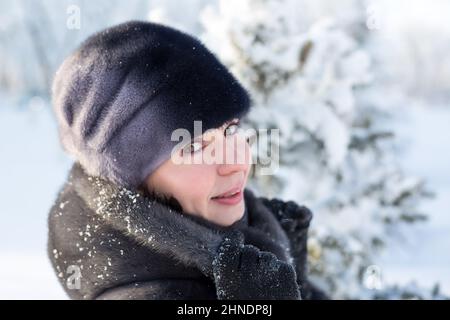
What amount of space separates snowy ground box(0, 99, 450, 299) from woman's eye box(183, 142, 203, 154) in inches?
32.4

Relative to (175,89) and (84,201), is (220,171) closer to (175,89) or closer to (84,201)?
(175,89)

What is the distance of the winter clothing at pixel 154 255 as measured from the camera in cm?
175

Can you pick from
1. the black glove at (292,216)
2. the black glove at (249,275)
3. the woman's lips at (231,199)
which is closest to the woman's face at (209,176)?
the woman's lips at (231,199)

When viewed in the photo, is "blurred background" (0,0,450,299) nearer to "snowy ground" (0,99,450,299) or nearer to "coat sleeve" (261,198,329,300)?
"snowy ground" (0,99,450,299)

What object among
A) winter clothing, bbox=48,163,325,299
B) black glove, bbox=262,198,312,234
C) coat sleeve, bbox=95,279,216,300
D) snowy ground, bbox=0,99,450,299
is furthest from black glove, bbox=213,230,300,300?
snowy ground, bbox=0,99,450,299

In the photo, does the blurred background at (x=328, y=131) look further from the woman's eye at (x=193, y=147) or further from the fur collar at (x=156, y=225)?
the woman's eye at (x=193, y=147)

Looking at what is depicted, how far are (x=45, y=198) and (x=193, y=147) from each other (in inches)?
255

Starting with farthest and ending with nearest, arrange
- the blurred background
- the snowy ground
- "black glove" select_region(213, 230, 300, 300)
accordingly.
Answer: the snowy ground → the blurred background → "black glove" select_region(213, 230, 300, 300)

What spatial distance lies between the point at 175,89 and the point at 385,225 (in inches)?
124

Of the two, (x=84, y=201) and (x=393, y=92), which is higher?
(x=393, y=92)

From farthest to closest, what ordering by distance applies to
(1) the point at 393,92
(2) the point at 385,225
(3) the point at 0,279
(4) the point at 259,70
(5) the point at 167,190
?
1. (1) the point at 393,92
2. (2) the point at 385,225
3. (3) the point at 0,279
4. (4) the point at 259,70
5. (5) the point at 167,190

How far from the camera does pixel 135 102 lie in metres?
1.79

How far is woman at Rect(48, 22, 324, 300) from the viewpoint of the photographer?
178 cm
